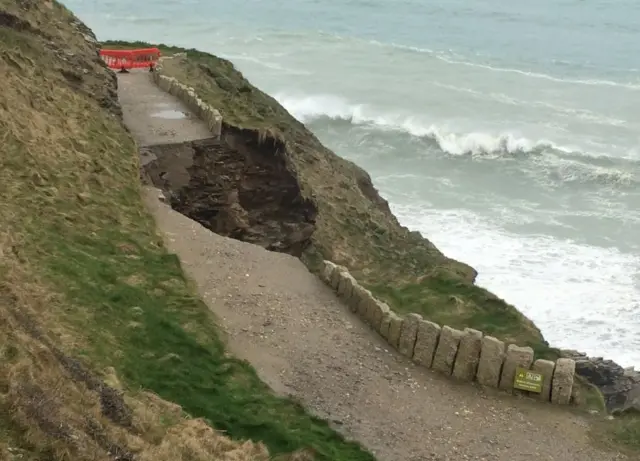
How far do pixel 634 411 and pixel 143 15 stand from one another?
234 feet

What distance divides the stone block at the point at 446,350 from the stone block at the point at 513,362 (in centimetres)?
83

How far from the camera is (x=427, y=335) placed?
535 inches

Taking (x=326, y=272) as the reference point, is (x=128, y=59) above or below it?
above

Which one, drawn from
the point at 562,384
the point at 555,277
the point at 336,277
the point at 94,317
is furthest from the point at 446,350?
the point at 555,277

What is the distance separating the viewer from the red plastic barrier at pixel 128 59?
101 feet

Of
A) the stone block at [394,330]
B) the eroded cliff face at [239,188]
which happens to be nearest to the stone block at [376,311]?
the stone block at [394,330]

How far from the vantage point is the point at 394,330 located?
14.0 metres

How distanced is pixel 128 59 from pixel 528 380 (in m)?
23.0

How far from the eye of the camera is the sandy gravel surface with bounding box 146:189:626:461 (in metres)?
11.6

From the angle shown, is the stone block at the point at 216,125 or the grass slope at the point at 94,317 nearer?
the grass slope at the point at 94,317

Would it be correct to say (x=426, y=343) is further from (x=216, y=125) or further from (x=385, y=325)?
(x=216, y=125)

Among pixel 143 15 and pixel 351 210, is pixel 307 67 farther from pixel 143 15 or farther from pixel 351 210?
pixel 351 210

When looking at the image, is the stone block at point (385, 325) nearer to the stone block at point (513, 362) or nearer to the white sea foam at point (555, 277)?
the stone block at point (513, 362)

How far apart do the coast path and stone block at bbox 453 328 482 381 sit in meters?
0.20
